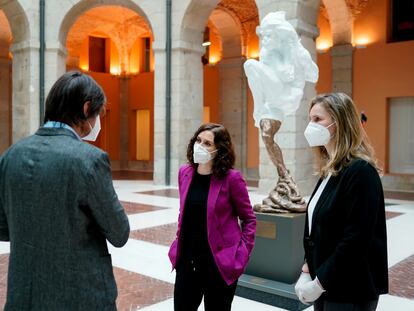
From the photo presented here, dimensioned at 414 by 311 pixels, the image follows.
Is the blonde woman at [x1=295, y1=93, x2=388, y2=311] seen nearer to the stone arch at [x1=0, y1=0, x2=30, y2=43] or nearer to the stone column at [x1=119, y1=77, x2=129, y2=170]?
the stone arch at [x1=0, y1=0, x2=30, y2=43]

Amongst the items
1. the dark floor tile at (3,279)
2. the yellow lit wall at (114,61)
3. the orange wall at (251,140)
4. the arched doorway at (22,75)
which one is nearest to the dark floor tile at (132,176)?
the orange wall at (251,140)

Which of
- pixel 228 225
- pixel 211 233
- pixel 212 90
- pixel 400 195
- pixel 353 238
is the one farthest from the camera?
pixel 212 90

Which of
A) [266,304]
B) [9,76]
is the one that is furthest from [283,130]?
[9,76]

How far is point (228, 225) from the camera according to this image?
2.89m

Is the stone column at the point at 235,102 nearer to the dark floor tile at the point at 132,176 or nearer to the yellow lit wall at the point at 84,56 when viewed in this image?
the dark floor tile at the point at 132,176

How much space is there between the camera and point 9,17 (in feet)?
50.2

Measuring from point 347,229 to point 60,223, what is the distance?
121cm

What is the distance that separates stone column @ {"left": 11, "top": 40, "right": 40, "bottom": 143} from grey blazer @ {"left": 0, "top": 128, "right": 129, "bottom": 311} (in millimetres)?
14001

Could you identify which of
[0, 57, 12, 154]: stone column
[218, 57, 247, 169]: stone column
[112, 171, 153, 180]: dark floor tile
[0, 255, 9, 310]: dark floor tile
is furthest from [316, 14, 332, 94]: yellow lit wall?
[0, 57, 12, 154]: stone column

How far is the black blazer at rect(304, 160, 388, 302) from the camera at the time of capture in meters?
2.09

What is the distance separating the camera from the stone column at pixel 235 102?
18.1 m

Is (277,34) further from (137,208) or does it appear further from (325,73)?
(325,73)

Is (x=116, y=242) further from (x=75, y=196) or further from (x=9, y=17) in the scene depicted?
(x=9, y=17)

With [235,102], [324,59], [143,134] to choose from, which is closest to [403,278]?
[324,59]
